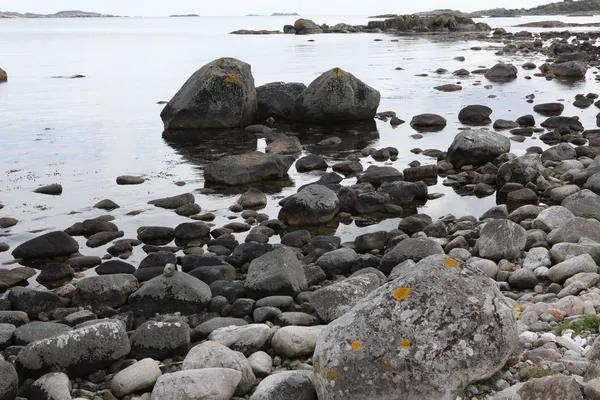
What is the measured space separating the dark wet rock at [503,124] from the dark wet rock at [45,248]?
48.5 ft

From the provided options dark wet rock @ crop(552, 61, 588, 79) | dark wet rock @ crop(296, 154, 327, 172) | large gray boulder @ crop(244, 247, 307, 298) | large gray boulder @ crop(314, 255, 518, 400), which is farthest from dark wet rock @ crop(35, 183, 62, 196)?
dark wet rock @ crop(552, 61, 588, 79)

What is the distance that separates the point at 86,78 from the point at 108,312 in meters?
34.7

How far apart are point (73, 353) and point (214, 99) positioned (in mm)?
16329

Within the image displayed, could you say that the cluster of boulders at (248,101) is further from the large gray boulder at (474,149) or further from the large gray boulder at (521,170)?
the large gray boulder at (521,170)

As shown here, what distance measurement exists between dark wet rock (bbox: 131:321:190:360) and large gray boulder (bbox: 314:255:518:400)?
7.85 feet

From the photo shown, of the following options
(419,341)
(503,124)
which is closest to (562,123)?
(503,124)

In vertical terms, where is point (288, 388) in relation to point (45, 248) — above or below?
above

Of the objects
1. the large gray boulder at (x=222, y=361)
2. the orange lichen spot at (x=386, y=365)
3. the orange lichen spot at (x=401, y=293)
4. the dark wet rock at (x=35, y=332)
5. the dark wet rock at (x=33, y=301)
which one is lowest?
the dark wet rock at (x=33, y=301)

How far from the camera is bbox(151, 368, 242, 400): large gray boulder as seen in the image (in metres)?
6.10

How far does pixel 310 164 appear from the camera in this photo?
1781cm

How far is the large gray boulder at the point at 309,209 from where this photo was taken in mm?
13328

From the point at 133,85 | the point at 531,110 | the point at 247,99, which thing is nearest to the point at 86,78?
the point at 133,85

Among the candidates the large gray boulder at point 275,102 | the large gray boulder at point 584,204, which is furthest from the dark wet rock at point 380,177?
the large gray boulder at point 275,102

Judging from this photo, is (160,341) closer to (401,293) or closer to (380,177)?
(401,293)
